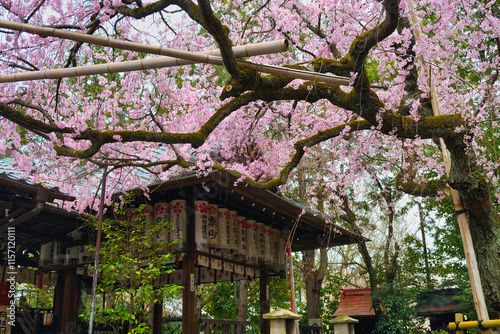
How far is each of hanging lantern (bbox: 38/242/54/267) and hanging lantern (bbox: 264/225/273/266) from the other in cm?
485

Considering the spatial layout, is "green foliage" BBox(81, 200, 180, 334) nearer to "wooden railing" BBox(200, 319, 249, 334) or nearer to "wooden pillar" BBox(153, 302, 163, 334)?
"wooden railing" BBox(200, 319, 249, 334)

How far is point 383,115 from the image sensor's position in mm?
5473

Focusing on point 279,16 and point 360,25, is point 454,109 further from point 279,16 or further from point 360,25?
point 279,16

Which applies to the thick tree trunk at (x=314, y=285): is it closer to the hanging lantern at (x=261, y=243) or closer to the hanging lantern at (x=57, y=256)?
A: the hanging lantern at (x=261, y=243)

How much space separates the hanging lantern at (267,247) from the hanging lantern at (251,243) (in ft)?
1.57

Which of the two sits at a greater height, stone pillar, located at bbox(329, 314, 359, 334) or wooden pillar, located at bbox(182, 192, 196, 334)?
wooden pillar, located at bbox(182, 192, 196, 334)

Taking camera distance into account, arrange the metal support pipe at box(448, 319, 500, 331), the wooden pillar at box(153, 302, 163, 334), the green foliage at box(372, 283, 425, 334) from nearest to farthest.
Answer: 1. the metal support pipe at box(448, 319, 500, 331)
2. the wooden pillar at box(153, 302, 163, 334)
3. the green foliage at box(372, 283, 425, 334)

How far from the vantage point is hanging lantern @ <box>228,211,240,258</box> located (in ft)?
29.7

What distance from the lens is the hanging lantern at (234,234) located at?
904cm

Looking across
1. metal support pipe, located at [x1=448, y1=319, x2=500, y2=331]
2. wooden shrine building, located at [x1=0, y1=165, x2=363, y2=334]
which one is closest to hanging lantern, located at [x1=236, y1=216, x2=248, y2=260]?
wooden shrine building, located at [x1=0, y1=165, x2=363, y2=334]

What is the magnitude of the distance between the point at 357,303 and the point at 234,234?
7.48 m

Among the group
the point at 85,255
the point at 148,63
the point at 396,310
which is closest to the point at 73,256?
the point at 85,255

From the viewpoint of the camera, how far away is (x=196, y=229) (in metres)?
8.18

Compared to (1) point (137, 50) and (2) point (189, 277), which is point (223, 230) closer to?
(2) point (189, 277)
